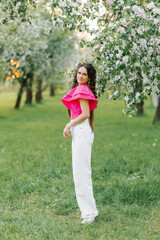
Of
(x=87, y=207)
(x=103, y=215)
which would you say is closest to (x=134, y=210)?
(x=103, y=215)

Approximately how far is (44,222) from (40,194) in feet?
4.15

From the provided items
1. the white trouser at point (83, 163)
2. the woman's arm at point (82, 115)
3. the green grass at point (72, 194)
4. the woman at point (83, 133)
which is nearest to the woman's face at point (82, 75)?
the woman at point (83, 133)

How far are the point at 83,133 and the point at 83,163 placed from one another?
427mm

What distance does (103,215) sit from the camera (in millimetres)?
5086

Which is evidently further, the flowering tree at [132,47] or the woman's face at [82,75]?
the woman's face at [82,75]

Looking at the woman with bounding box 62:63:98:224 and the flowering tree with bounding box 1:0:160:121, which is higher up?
the flowering tree with bounding box 1:0:160:121

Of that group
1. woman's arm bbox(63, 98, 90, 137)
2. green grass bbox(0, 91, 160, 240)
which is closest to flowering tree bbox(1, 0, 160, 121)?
woman's arm bbox(63, 98, 90, 137)

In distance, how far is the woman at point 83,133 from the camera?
15.2 ft

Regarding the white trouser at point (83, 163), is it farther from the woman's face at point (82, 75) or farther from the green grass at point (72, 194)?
the woman's face at point (82, 75)

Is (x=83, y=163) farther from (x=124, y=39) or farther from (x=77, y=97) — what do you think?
(x=124, y=39)

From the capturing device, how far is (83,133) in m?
4.64

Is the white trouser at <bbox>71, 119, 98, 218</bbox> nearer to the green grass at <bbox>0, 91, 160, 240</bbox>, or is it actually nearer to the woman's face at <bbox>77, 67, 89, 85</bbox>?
the green grass at <bbox>0, 91, 160, 240</bbox>

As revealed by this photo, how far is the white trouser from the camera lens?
4637 millimetres

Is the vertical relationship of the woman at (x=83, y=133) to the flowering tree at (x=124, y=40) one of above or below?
below
